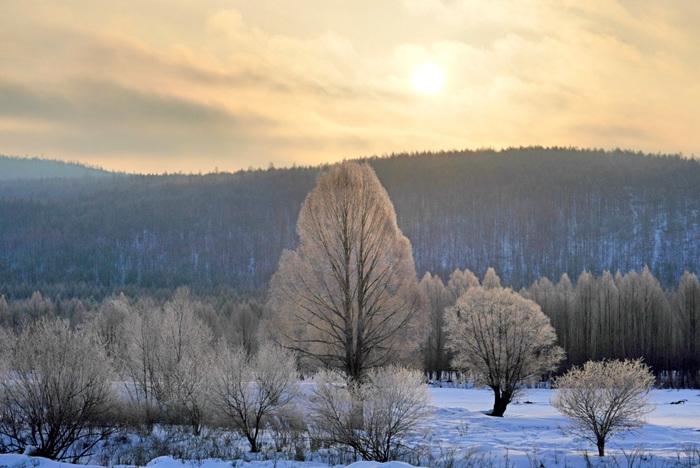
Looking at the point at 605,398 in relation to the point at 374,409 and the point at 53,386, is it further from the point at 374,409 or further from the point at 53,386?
the point at 53,386

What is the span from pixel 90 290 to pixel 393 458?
159m

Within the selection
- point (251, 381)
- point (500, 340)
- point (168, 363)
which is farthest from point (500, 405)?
point (168, 363)

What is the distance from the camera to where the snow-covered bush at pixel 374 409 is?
70.4 feet

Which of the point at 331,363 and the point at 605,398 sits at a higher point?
the point at 331,363

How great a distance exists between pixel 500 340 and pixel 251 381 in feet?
64.2

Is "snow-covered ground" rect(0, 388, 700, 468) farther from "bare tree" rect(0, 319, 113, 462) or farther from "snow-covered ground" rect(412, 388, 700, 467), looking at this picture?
"bare tree" rect(0, 319, 113, 462)

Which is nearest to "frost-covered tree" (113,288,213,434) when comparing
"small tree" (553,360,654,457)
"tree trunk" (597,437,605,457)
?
"small tree" (553,360,654,457)

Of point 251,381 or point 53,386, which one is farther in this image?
point 251,381

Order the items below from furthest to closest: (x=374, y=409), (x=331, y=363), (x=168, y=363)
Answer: (x=168, y=363), (x=331, y=363), (x=374, y=409)

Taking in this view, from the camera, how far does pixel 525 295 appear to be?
281 feet

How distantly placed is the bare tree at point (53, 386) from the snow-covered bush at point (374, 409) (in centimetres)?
992

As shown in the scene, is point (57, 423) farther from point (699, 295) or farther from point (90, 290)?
point (90, 290)

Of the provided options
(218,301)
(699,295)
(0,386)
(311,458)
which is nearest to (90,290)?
(218,301)

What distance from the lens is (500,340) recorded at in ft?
137
